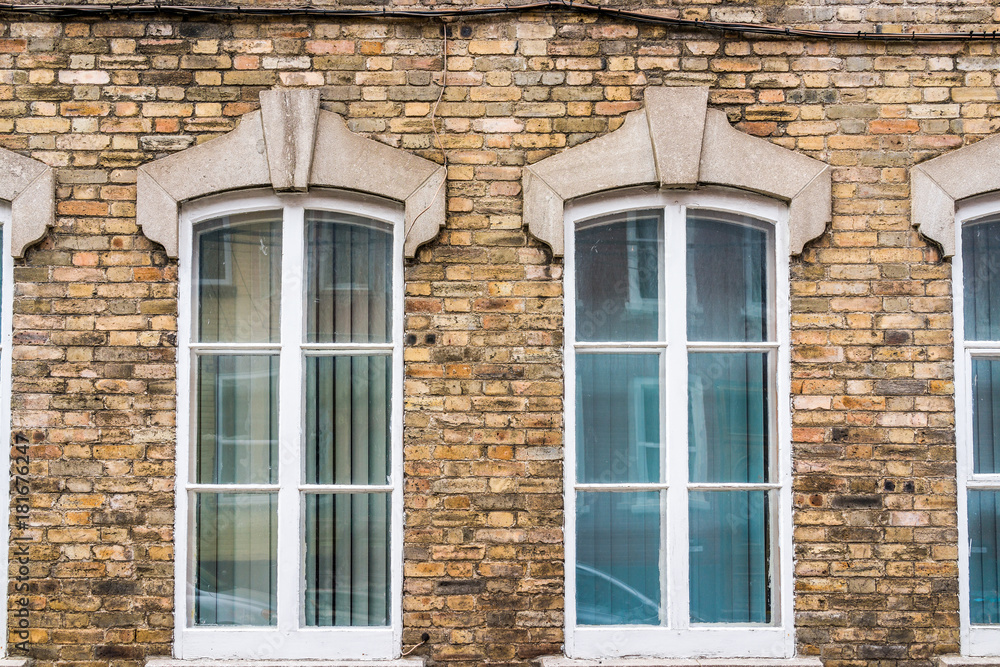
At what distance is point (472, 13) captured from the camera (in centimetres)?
381

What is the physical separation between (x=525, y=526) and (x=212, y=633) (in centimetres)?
152

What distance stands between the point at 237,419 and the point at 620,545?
191 centimetres

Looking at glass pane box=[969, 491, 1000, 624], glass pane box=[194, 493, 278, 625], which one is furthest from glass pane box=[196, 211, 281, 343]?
glass pane box=[969, 491, 1000, 624]

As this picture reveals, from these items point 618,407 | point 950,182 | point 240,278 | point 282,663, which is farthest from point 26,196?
point 950,182

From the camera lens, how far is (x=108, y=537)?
12.1ft

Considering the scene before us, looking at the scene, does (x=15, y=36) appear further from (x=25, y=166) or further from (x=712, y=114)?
(x=712, y=114)

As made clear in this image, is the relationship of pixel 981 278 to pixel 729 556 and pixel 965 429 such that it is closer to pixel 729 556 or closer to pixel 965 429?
pixel 965 429

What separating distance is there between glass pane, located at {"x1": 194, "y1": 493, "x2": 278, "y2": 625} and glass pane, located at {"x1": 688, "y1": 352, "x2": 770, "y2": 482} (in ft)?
6.65

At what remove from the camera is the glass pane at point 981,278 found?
3.95 m

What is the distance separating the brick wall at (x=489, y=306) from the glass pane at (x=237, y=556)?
0.18 meters

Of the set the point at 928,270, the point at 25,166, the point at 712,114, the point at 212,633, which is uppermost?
the point at 712,114

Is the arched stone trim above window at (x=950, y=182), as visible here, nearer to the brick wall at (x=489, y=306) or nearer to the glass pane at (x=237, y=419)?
the brick wall at (x=489, y=306)

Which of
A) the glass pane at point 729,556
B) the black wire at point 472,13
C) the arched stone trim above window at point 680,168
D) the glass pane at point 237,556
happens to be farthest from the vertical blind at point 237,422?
the glass pane at point 729,556

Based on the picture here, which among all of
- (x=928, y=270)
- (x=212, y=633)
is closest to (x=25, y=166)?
(x=212, y=633)
